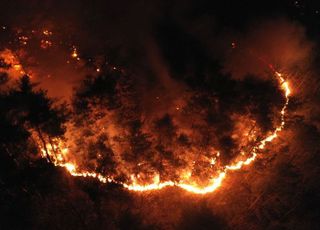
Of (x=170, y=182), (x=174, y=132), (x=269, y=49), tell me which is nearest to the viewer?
(x=170, y=182)

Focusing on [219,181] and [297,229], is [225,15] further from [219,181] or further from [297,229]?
[297,229]

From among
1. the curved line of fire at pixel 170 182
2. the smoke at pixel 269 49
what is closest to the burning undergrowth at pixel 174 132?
the curved line of fire at pixel 170 182

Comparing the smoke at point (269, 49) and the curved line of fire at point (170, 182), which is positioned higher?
the smoke at point (269, 49)

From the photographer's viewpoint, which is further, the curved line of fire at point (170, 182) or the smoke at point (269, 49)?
the smoke at point (269, 49)

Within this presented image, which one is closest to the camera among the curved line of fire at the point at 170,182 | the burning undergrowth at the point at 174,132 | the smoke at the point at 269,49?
the curved line of fire at the point at 170,182

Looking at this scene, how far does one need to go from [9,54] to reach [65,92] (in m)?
3.18

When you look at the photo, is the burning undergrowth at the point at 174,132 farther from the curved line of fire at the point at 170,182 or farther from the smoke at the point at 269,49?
the smoke at the point at 269,49

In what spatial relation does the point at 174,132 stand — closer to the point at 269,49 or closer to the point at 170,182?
the point at 170,182

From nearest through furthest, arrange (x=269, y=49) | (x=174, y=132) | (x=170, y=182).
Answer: (x=170, y=182) < (x=174, y=132) < (x=269, y=49)

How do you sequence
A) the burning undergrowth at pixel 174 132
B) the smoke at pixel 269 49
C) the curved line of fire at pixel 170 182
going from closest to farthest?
1. the curved line of fire at pixel 170 182
2. the burning undergrowth at pixel 174 132
3. the smoke at pixel 269 49

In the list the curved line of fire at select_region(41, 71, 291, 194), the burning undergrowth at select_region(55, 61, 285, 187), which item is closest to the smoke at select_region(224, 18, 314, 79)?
the burning undergrowth at select_region(55, 61, 285, 187)

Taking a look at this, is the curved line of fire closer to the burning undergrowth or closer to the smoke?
the burning undergrowth

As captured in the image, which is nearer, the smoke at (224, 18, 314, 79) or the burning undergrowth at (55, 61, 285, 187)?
the burning undergrowth at (55, 61, 285, 187)

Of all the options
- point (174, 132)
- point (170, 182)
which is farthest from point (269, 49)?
point (170, 182)
